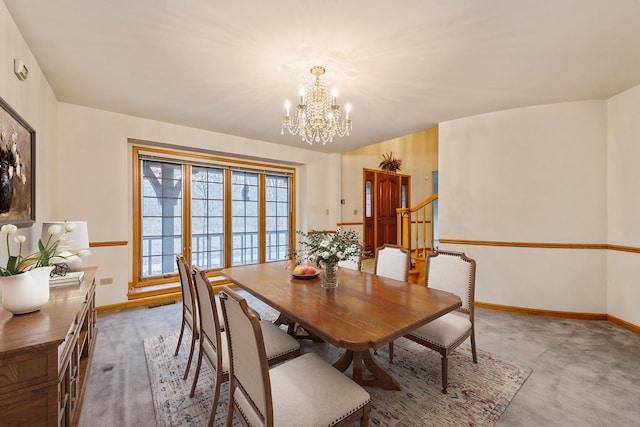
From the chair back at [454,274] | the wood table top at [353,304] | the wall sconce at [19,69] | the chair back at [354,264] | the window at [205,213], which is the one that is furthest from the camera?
the window at [205,213]

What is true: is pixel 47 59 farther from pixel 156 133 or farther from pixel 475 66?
pixel 475 66

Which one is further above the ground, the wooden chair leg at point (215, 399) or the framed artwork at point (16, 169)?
the framed artwork at point (16, 169)

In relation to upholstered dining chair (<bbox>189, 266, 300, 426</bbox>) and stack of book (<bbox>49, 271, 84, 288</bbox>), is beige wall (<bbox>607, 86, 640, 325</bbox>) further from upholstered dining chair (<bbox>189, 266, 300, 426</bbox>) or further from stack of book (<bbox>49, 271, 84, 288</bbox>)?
stack of book (<bbox>49, 271, 84, 288</bbox>)

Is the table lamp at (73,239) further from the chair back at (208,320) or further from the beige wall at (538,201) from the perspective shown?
the beige wall at (538,201)

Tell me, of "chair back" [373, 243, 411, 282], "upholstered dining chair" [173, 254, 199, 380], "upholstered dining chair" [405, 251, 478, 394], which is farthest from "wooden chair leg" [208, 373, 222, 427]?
"chair back" [373, 243, 411, 282]

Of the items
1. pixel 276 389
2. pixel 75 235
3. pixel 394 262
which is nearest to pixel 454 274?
pixel 394 262

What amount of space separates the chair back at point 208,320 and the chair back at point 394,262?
168cm

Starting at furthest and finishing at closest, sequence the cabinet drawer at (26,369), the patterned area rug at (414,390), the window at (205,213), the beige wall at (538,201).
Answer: the window at (205,213) < the beige wall at (538,201) < the patterned area rug at (414,390) < the cabinet drawer at (26,369)

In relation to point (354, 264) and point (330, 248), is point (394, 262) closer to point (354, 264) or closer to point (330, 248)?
point (354, 264)

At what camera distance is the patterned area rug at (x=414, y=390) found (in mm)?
1646

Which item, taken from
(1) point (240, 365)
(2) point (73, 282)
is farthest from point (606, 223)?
(2) point (73, 282)

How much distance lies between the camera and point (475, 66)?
2346 mm

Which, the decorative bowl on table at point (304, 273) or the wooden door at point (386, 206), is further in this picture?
the wooden door at point (386, 206)

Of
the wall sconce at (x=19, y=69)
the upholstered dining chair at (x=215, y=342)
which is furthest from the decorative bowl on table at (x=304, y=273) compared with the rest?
the wall sconce at (x=19, y=69)
